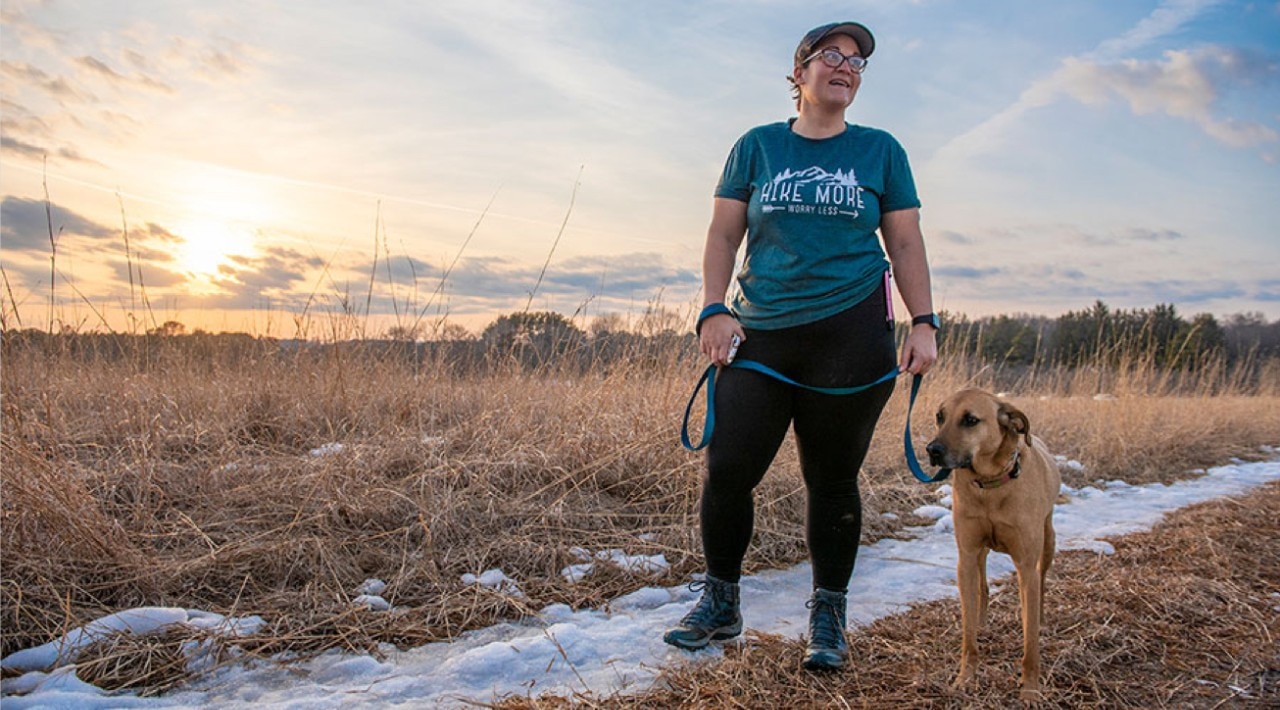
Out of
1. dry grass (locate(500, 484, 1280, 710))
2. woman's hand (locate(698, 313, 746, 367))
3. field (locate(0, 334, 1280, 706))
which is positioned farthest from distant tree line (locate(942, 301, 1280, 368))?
woman's hand (locate(698, 313, 746, 367))

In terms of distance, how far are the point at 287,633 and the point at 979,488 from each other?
7.96 ft

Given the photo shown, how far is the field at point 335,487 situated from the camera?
2959 millimetres

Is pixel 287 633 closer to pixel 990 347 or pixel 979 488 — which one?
pixel 979 488

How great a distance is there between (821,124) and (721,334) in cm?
80

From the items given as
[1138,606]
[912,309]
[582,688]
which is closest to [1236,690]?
[1138,606]

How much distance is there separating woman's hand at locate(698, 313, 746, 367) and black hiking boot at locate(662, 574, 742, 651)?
31.9 inches

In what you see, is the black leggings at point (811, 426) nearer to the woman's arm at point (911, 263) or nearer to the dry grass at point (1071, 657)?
the woman's arm at point (911, 263)

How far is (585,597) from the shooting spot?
3.20m

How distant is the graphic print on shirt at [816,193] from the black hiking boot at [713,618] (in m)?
1.32

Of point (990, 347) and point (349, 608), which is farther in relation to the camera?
point (990, 347)

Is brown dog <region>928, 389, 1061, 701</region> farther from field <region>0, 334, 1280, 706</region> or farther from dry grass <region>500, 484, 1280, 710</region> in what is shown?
field <region>0, 334, 1280, 706</region>

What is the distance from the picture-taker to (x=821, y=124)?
260cm

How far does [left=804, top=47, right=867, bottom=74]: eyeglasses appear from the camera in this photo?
8.23ft

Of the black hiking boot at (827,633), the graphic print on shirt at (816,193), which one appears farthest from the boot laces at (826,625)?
the graphic print on shirt at (816,193)
